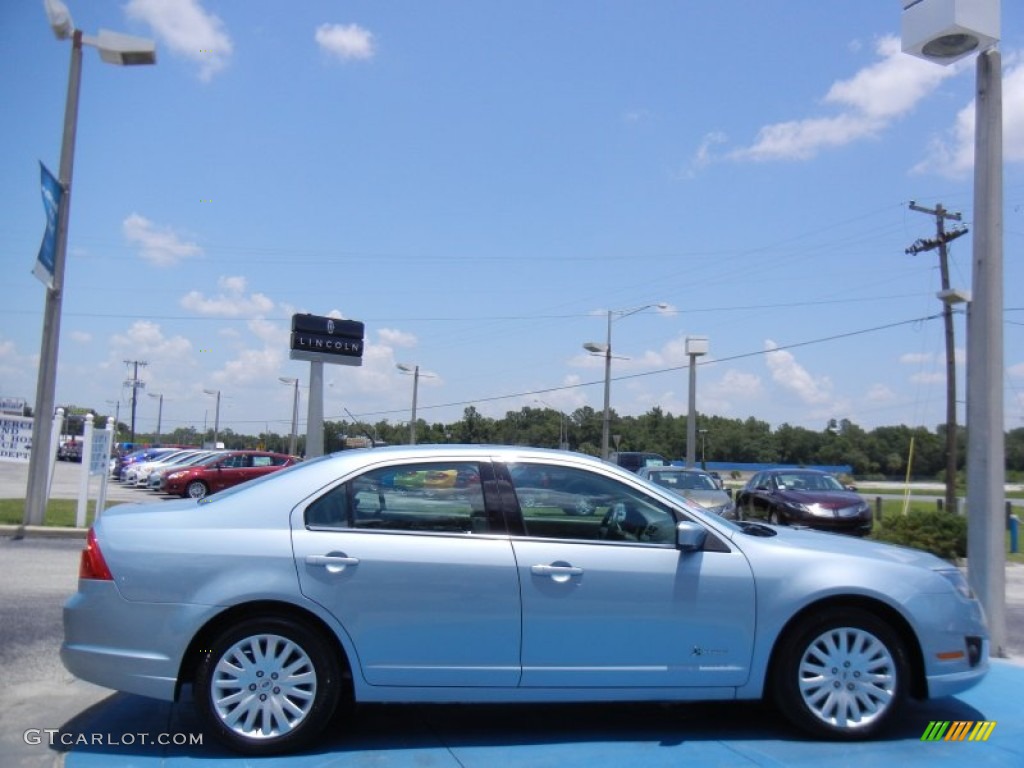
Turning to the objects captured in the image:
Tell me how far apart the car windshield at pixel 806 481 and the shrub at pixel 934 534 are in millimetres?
3462

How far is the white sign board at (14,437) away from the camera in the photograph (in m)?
16.0

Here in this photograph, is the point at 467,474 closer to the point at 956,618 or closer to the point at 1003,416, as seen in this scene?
the point at 956,618

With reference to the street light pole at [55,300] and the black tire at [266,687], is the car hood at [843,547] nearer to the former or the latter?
the black tire at [266,687]

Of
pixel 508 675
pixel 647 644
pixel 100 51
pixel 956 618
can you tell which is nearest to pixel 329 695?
pixel 508 675

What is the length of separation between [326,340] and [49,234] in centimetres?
710

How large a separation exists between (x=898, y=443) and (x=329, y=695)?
307 feet

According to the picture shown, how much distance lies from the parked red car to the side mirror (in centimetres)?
2082

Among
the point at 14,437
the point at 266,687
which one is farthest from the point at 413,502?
the point at 14,437

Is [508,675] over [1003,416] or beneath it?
beneath

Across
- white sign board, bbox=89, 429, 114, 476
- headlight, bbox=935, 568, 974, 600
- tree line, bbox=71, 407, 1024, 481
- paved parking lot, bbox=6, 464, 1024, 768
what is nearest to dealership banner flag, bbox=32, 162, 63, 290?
white sign board, bbox=89, 429, 114, 476

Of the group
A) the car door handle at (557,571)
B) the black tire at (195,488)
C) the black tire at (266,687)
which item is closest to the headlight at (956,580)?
the car door handle at (557,571)

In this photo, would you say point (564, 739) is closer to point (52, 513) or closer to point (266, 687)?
point (266, 687)

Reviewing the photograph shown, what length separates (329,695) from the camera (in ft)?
14.4

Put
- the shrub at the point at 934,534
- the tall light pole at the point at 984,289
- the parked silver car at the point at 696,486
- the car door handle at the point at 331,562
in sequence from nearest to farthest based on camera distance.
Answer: the car door handle at the point at 331,562
the tall light pole at the point at 984,289
the shrub at the point at 934,534
the parked silver car at the point at 696,486
